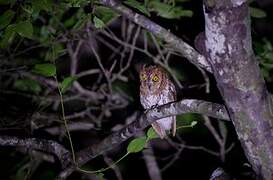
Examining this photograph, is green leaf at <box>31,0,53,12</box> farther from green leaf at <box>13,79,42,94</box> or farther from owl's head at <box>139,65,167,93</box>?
green leaf at <box>13,79,42,94</box>

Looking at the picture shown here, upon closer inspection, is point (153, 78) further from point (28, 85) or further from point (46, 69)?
point (28, 85)

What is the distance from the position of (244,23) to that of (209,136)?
334cm

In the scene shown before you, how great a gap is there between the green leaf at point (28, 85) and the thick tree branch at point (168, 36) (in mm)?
2040

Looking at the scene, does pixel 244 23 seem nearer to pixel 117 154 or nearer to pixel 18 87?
pixel 18 87

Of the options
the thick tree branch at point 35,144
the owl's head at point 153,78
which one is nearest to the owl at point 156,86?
the owl's head at point 153,78

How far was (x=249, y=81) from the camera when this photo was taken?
1386 mm

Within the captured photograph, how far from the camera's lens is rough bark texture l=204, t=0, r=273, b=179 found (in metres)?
1.29

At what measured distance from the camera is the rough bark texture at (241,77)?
1.29m

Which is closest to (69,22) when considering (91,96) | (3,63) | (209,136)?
(3,63)

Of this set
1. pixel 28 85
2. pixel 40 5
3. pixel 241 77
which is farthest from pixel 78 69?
pixel 241 77

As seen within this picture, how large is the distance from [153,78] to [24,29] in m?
1.37

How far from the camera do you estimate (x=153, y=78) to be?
299 cm

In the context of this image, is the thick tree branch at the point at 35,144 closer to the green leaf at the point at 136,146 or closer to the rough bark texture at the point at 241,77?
the green leaf at the point at 136,146

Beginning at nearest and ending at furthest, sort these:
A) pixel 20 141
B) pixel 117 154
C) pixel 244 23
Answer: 1. pixel 244 23
2. pixel 20 141
3. pixel 117 154
